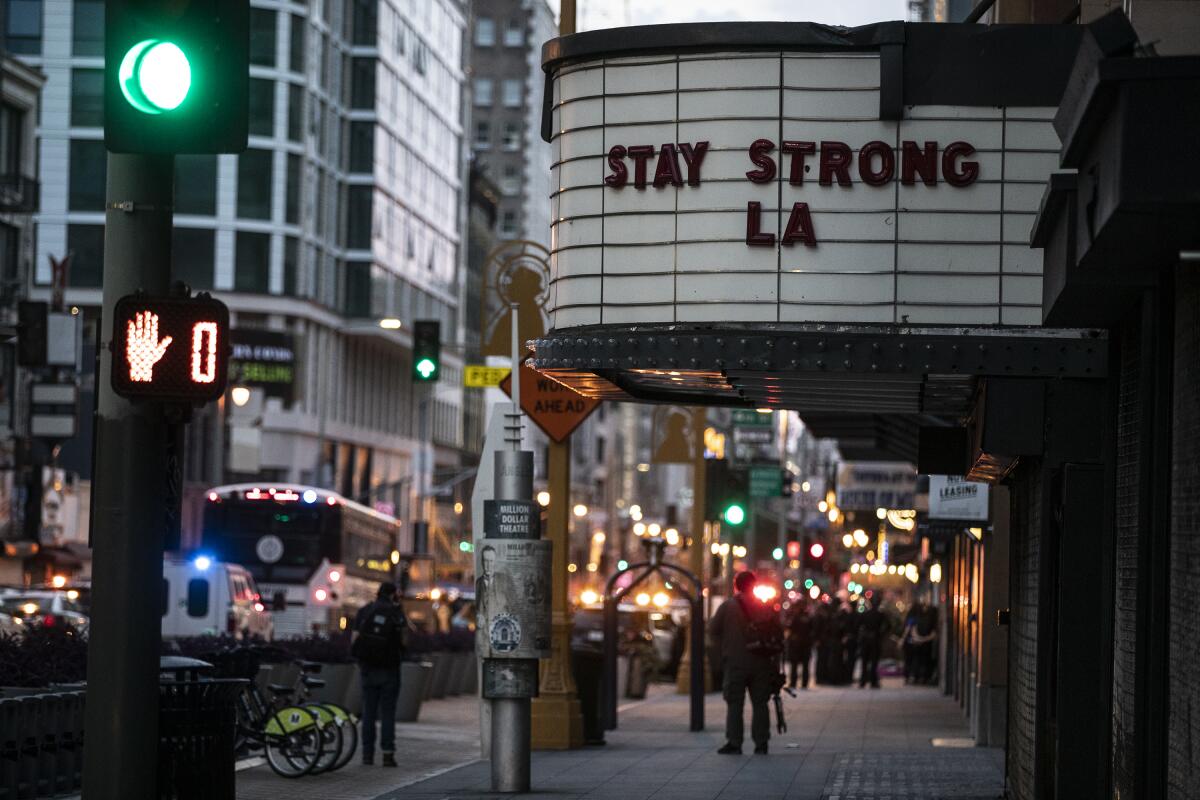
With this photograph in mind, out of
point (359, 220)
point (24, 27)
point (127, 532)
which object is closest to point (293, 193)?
point (359, 220)

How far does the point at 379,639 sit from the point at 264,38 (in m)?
65.1

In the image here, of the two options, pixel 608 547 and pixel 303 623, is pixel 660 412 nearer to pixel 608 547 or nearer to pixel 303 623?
pixel 303 623

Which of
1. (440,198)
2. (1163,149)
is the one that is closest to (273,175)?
(440,198)

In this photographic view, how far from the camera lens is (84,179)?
3292 inches

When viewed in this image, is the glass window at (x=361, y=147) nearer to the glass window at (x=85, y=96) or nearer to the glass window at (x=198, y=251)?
the glass window at (x=198, y=251)

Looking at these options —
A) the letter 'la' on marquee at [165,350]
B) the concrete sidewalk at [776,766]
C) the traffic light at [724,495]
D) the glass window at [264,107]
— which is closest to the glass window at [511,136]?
the glass window at [264,107]

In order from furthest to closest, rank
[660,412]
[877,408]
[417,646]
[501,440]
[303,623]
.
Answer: [303,623]
[660,412]
[417,646]
[501,440]
[877,408]

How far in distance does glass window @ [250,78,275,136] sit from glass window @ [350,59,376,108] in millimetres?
7780

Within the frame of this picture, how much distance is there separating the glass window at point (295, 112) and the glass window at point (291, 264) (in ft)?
12.5

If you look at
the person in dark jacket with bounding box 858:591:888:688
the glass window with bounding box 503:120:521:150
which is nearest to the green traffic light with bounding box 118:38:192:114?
the person in dark jacket with bounding box 858:591:888:688

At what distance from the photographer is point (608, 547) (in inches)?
6599

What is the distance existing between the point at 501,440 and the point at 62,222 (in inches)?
2573

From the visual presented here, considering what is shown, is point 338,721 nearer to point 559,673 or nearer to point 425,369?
point 559,673

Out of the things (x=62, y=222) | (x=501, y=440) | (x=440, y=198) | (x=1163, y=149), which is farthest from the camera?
(x=440, y=198)
